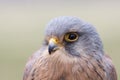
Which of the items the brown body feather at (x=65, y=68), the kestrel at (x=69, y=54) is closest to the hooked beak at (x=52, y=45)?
the kestrel at (x=69, y=54)

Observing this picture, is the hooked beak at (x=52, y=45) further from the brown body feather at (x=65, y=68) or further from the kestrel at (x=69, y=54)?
the brown body feather at (x=65, y=68)

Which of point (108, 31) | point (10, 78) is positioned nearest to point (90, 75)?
point (10, 78)

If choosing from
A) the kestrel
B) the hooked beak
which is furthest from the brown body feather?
the hooked beak

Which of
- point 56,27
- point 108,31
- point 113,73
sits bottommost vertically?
point 108,31

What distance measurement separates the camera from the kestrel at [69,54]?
336 inches

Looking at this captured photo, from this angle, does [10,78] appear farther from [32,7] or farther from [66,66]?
[32,7]

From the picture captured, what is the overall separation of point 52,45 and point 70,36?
25 centimetres

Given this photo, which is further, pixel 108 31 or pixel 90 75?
pixel 108 31

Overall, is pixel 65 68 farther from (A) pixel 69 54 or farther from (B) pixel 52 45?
(B) pixel 52 45

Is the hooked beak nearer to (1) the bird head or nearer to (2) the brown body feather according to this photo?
(1) the bird head

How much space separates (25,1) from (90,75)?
1695 cm

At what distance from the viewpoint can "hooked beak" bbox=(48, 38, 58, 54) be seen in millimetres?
8453

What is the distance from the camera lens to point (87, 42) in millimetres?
8727

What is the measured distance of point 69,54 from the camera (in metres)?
8.66
